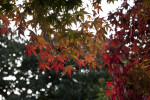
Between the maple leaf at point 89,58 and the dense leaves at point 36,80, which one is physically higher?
the dense leaves at point 36,80

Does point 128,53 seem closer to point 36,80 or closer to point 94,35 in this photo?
point 94,35

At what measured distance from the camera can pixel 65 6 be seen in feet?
6.46

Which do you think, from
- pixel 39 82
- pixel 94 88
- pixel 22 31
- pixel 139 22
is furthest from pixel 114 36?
pixel 39 82

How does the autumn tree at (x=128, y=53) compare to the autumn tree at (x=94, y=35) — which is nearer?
the autumn tree at (x=94, y=35)

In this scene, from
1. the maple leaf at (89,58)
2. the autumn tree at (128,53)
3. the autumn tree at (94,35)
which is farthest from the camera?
the maple leaf at (89,58)

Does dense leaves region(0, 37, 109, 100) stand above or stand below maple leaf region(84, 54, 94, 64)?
above

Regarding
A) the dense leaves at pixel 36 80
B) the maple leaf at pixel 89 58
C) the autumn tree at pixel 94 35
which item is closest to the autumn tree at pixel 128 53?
the autumn tree at pixel 94 35

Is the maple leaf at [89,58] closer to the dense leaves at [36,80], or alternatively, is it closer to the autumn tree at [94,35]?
the autumn tree at [94,35]

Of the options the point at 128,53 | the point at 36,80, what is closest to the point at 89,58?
the point at 128,53

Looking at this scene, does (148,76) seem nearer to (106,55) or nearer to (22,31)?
(106,55)

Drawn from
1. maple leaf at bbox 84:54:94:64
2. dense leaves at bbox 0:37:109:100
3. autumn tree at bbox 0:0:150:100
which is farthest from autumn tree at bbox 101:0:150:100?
dense leaves at bbox 0:37:109:100

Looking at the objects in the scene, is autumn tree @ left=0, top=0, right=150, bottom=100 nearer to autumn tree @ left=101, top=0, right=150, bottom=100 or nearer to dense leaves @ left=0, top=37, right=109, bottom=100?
autumn tree @ left=101, top=0, right=150, bottom=100

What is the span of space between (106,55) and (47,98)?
6945 mm

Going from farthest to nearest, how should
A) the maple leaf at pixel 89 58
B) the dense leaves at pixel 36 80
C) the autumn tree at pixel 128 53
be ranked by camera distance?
the dense leaves at pixel 36 80
the maple leaf at pixel 89 58
the autumn tree at pixel 128 53
